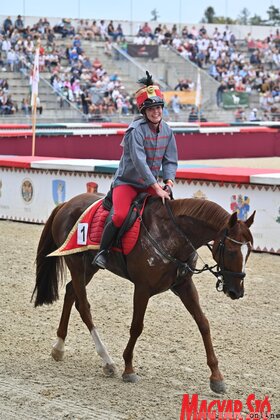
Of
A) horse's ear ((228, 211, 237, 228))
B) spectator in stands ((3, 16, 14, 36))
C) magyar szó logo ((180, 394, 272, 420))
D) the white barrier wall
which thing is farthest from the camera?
spectator in stands ((3, 16, 14, 36))

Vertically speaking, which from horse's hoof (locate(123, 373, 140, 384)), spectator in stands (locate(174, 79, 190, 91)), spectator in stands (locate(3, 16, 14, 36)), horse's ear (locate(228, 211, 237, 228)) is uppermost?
spectator in stands (locate(3, 16, 14, 36))

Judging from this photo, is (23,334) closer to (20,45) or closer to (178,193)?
(178,193)

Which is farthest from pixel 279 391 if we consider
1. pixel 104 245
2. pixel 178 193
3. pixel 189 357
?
pixel 178 193

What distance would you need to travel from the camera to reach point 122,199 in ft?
23.2

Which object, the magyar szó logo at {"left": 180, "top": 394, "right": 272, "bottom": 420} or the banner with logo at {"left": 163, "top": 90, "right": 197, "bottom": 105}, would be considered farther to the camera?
the banner with logo at {"left": 163, "top": 90, "right": 197, "bottom": 105}

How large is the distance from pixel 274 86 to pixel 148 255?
129 ft

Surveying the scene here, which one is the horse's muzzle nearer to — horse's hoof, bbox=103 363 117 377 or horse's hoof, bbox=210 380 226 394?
horse's hoof, bbox=210 380 226 394

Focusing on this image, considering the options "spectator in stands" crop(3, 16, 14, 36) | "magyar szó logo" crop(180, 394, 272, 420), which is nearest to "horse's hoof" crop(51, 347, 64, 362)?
"magyar szó logo" crop(180, 394, 272, 420)

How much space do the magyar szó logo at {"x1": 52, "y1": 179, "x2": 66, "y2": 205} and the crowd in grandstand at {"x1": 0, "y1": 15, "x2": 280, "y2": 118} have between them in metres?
17.4

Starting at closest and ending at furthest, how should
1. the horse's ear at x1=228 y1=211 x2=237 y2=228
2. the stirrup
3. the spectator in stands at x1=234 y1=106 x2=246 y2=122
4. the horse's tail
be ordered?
the horse's ear at x1=228 y1=211 x2=237 y2=228, the stirrup, the horse's tail, the spectator in stands at x1=234 y1=106 x2=246 y2=122

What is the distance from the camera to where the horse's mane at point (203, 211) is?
6609 millimetres

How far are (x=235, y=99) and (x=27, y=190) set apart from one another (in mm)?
27133

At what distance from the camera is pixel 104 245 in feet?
23.2

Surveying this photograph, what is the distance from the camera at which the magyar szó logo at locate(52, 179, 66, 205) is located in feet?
51.8
